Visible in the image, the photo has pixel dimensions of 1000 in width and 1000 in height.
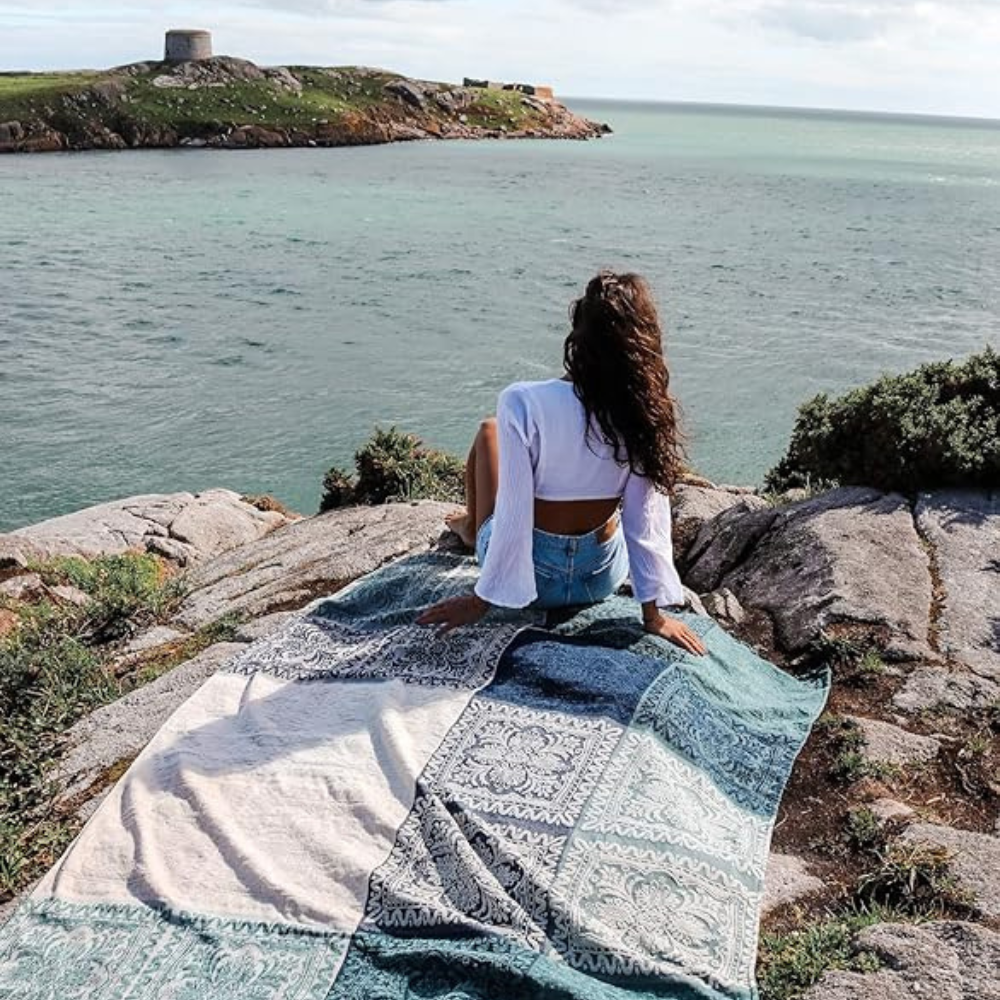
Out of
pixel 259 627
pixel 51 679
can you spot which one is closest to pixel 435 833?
pixel 259 627

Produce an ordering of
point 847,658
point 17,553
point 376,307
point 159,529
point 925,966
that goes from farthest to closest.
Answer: point 376,307 → point 159,529 → point 17,553 → point 847,658 → point 925,966

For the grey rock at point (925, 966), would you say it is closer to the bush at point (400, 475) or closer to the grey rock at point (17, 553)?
the bush at point (400, 475)

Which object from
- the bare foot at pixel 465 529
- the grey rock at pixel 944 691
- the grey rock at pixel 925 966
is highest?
the bare foot at pixel 465 529

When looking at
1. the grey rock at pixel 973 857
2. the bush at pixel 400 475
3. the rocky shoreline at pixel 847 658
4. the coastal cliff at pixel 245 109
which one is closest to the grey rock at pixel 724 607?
the rocky shoreline at pixel 847 658

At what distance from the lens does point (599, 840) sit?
4648 mm

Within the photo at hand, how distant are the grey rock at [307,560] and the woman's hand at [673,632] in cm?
326

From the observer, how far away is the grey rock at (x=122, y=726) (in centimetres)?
604

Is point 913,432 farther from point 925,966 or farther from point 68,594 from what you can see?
point 68,594

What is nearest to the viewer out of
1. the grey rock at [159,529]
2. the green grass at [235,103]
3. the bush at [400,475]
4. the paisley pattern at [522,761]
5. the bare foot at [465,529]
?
the paisley pattern at [522,761]

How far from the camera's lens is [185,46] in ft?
367

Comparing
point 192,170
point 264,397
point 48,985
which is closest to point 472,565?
point 48,985

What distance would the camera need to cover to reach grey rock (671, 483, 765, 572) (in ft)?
32.7

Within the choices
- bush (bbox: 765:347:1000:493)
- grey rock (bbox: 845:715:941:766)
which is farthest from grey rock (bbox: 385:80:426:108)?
grey rock (bbox: 845:715:941:766)

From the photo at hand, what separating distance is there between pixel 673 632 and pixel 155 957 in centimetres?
318
